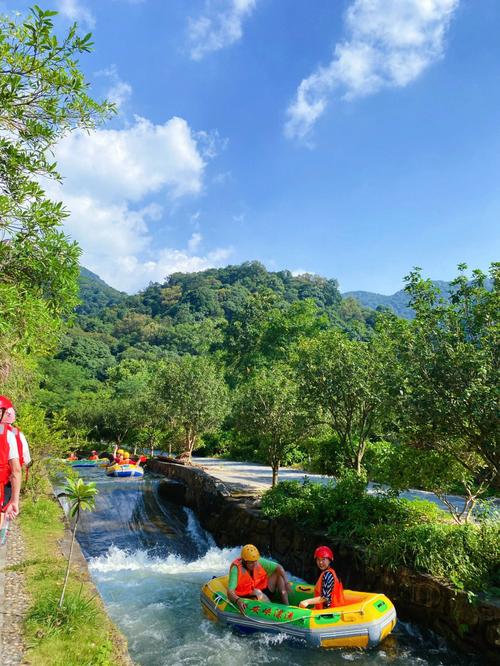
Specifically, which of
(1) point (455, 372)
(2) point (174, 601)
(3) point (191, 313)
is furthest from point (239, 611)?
(3) point (191, 313)

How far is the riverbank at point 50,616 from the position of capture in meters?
5.36

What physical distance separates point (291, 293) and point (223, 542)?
97798mm

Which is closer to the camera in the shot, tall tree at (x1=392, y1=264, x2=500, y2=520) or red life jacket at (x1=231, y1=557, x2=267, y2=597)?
tall tree at (x1=392, y1=264, x2=500, y2=520)

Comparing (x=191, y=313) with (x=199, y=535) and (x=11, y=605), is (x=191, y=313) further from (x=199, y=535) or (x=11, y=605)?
(x=11, y=605)

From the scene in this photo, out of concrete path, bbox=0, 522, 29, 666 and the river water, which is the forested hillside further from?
concrete path, bbox=0, 522, 29, 666

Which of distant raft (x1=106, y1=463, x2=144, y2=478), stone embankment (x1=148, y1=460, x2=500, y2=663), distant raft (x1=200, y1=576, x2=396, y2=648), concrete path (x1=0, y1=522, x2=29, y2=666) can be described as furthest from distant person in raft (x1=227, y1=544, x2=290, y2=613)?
distant raft (x1=106, y1=463, x2=144, y2=478)

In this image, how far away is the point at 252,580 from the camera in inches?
360

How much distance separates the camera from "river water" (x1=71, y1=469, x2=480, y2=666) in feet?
26.7

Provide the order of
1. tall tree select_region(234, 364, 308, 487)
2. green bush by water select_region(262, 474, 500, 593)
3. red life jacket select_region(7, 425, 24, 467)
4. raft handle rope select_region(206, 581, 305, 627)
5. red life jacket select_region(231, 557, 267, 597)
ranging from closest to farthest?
red life jacket select_region(7, 425, 24, 467)
raft handle rope select_region(206, 581, 305, 627)
green bush by water select_region(262, 474, 500, 593)
red life jacket select_region(231, 557, 267, 597)
tall tree select_region(234, 364, 308, 487)

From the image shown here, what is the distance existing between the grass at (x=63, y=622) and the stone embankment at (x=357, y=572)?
5769mm

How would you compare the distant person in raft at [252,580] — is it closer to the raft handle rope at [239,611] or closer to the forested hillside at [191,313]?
the raft handle rope at [239,611]

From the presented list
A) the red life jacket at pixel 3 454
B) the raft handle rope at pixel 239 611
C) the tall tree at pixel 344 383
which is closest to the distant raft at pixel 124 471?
the tall tree at pixel 344 383

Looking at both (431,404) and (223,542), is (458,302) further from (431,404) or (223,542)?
(223,542)

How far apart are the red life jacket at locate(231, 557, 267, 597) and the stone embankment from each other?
2.44 meters
